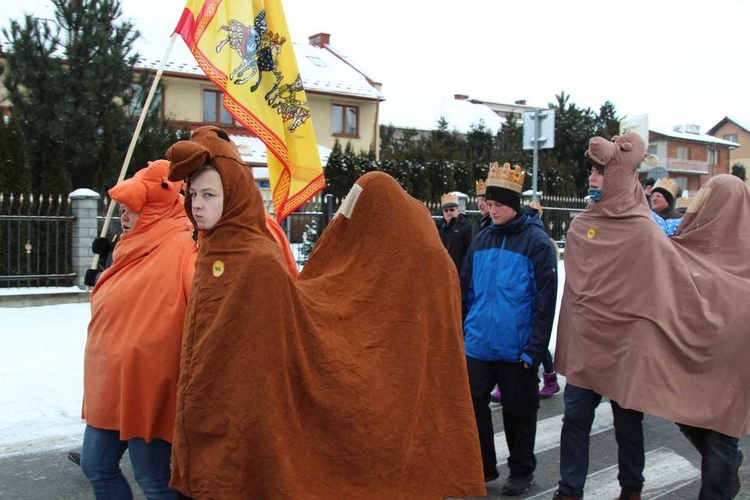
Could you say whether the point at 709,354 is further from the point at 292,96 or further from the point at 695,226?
the point at 292,96

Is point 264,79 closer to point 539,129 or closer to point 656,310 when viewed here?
point 656,310

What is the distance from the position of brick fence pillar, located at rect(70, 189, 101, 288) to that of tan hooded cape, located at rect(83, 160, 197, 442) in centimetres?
871

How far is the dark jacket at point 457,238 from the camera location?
793 centimetres

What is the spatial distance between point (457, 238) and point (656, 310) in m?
3.95

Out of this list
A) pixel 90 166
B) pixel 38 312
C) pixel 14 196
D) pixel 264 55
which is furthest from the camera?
pixel 90 166

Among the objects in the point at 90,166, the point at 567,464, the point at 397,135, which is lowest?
the point at 567,464

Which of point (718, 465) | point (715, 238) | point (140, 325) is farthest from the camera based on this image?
point (715, 238)

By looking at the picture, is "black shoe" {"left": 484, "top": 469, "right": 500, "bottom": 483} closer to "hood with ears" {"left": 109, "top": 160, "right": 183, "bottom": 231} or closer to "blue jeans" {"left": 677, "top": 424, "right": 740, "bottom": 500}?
"blue jeans" {"left": 677, "top": 424, "right": 740, "bottom": 500}

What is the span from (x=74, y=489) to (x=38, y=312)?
680 centimetres

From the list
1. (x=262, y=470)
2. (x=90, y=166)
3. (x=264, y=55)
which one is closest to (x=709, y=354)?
(x=262, y=470)

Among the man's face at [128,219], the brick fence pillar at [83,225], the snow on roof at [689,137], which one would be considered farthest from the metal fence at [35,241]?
the snow on roof at [689,137]

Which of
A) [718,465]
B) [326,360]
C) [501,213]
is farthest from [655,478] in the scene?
[326,360]

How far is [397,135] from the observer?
44031 millimetres

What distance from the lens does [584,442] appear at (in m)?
4.24
